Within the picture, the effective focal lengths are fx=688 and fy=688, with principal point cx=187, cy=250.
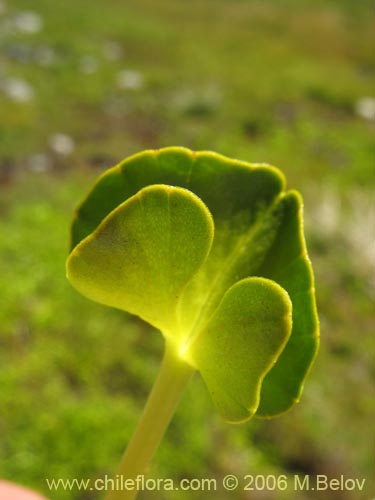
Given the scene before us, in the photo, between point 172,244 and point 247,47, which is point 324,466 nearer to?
point 172,244

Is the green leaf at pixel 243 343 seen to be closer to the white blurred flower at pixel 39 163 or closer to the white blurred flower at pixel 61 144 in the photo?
the white blurred flower at pixel 39 163

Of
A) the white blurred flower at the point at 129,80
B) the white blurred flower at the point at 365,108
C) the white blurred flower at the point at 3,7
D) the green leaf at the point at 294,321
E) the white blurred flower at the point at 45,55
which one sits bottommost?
the white blurred flower at the point at 3,7

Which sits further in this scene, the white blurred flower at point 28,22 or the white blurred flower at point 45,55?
the white blurred flower at point 28,22

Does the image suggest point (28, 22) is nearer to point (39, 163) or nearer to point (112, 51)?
point (112, 51)

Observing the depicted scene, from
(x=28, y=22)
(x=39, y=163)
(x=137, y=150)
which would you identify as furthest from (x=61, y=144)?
(x=28, y=22)

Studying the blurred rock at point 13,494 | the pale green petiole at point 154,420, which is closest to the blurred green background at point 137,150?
the blurred rock at point 13,494

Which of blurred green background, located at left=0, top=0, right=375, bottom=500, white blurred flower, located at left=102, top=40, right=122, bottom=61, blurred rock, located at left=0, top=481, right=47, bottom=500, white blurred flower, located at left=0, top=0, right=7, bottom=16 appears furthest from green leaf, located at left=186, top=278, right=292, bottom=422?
white blurred flower, located at left=0, top=0, right=7, bottom=16

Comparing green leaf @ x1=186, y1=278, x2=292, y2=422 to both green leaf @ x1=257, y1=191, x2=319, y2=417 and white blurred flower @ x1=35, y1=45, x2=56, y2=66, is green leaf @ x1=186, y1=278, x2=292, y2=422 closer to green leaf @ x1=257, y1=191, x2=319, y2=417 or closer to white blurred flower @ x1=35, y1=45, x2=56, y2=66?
green leaf @ x1=257, y1=191, x2=319, y2=417
